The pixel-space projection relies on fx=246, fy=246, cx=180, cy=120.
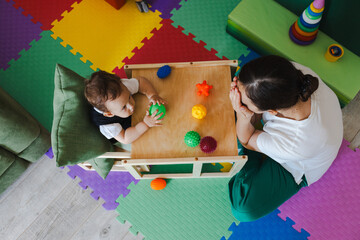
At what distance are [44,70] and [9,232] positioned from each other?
1.00 metres

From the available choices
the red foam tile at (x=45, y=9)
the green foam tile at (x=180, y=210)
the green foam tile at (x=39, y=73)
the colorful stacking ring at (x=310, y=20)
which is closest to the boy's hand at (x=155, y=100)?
the green foam tile at (x=180, y=210)

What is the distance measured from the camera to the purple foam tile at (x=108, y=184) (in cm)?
138

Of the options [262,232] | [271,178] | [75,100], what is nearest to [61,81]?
[75,100]

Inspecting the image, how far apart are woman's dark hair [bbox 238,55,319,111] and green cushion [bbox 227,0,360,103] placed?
0.66 m

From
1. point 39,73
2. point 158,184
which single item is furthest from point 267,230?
point 39,73

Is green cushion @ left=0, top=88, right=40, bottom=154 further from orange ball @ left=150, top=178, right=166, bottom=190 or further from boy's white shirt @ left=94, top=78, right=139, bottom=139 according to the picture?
orange ball @ left=150, top=178, right=166, bottom=190

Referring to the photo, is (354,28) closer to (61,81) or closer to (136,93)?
(136,93)

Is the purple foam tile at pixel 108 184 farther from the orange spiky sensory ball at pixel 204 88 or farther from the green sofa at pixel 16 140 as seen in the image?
the orange spiky sensory ball at pixel 204 88

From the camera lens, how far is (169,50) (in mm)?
1622

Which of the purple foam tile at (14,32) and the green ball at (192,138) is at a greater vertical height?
the purple foam tile at (14,32)

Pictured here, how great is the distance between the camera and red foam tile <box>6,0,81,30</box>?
1.76 meters

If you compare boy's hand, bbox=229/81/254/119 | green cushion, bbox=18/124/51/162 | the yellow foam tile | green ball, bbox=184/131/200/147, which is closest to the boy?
green ball, bbox=184/131/200/147

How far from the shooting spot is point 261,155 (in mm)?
1247

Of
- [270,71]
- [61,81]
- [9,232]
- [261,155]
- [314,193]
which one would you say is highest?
[61,81]
